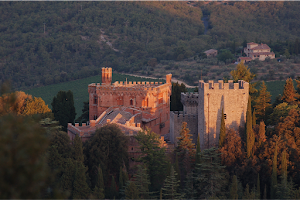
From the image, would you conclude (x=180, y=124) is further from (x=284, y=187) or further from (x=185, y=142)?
(x=284, y=187)

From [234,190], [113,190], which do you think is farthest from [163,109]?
[234,190]

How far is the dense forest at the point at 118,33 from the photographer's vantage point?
3304 inches

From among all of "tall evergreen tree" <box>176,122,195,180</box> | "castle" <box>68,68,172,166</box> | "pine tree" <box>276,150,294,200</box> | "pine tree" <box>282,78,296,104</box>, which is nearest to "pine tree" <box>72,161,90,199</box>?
"tall evergreen tree" <box>176,122,195,180</box>

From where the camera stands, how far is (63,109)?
45.5 meters

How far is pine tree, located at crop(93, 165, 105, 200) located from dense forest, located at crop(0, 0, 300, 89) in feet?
167

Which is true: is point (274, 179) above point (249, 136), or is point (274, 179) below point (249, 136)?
below

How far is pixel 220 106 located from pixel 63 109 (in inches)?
826

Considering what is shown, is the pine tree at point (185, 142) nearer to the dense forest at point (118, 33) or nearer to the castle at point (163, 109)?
the castle at point (163, 109)

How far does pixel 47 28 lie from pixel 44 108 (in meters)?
57.1

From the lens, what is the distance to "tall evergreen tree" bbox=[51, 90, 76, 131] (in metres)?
44.9

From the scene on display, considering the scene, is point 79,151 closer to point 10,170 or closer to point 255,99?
point 255,99

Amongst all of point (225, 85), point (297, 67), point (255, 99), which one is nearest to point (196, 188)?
point (225, 85)

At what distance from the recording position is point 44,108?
4159 centimetres

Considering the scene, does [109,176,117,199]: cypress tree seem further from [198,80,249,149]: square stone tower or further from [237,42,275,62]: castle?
[237,42,275,62]: castle
